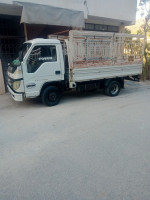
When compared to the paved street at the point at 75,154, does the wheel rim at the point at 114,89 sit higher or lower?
higher

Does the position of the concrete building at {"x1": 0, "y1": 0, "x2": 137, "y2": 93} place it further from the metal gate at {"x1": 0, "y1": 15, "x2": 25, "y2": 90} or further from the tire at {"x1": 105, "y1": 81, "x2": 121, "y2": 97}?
the tire at {"x1": 105, "y1": 81, "x2": 121, "y2": 97}

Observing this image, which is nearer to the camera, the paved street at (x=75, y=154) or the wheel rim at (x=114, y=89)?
the paved street at (x=75, y=154)

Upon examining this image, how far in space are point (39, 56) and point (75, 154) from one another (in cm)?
351

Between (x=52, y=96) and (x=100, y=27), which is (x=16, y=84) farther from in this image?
(x=100, y=27)

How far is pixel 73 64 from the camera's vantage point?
18.5 ft

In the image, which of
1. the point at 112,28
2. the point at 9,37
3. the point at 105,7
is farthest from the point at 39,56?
the point at 112,28

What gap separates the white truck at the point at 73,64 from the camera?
516 cm

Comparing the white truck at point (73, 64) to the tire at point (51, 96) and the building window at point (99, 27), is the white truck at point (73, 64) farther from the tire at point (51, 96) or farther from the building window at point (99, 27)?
the building window at point (99, 27)

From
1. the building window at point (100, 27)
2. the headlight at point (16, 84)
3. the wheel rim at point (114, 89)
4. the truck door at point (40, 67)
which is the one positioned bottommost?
the wheel rim at point (114, 89)

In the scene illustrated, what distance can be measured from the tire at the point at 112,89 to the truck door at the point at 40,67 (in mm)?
2383

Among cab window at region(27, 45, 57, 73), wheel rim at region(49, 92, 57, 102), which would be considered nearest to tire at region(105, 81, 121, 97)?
wheel rim at region(49, 92, 57, 102)

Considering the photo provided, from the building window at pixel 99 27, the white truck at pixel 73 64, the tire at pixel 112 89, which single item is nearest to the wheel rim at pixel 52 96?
the white truck at pixel 73 64

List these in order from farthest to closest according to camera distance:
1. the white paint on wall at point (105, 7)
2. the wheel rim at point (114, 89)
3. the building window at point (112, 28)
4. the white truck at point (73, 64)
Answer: the building window at point (112, 28), the white paint on wall at point (105, 7), the wheel rim at point (114, 89), the white truck at point (73, 64)

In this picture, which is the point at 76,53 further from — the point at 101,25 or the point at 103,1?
the point at 101,25
